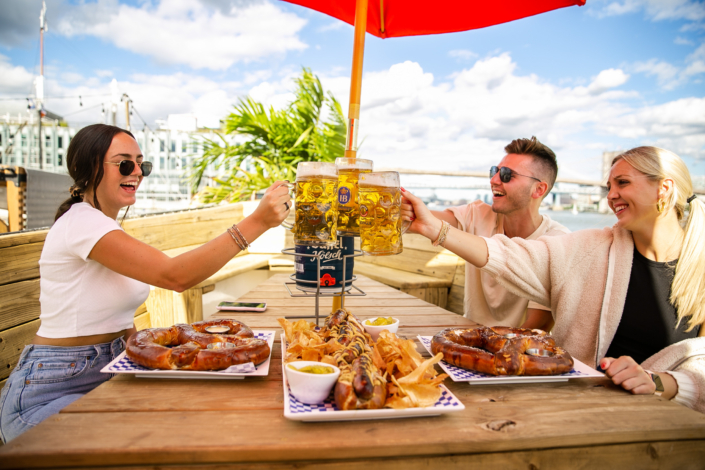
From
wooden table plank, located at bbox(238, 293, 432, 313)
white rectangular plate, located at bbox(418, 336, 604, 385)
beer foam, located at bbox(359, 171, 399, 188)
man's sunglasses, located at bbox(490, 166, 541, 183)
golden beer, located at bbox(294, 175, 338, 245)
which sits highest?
man's sunglasses, located at bbox(490, 166, 541, 183)

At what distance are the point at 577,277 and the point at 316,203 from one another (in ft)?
3.88

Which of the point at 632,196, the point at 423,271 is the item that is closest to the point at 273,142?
the point at 423,271

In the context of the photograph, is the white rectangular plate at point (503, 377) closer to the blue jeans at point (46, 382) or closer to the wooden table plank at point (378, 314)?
the wooden table plank at point (378, 314)

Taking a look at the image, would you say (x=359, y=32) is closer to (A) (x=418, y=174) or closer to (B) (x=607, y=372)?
(B) (x=607, y=372)

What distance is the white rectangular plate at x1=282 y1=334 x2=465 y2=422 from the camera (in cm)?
85

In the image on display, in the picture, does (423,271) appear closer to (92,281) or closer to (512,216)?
(512,216)

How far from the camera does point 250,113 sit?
22.8 ft

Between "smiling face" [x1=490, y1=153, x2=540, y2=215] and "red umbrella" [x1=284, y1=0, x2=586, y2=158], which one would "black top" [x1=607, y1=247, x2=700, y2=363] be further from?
"red umbrella" [x1=284, y1=0, x2=586, y2=158]

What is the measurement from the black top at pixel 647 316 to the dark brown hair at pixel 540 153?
A: 3.89 feet

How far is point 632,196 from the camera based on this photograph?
1644 millimetres

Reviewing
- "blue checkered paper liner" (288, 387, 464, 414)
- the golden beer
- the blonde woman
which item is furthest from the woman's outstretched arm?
"blue checkered paper liner" (288, 387, 464, 414)

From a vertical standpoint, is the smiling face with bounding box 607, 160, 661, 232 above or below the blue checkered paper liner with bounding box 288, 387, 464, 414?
above

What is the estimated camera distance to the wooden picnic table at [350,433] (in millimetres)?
768

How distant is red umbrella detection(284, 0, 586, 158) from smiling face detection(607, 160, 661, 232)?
1.23 m
